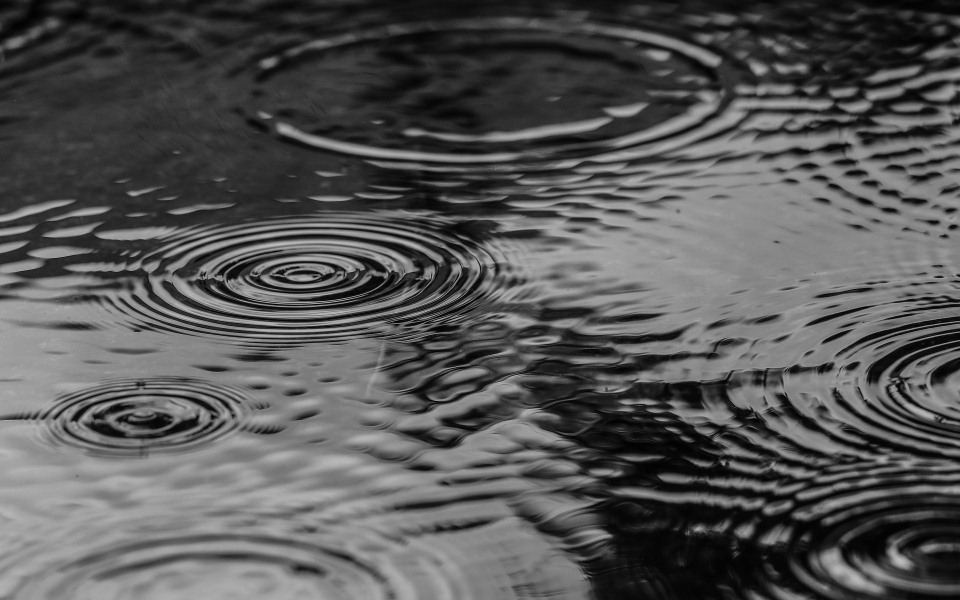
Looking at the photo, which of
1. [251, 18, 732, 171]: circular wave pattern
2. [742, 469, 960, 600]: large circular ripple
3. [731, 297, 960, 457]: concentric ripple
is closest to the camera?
[742, 469, 960, 600]: large circular ripple

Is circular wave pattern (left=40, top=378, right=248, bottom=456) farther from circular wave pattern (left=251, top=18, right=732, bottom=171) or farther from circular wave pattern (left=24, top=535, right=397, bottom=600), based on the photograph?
circular wave pattern (left=251, top=18, right=732, bottom=171)

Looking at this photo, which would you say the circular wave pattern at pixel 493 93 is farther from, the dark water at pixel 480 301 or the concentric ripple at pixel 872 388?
the concentric ripple at pixel 872 388

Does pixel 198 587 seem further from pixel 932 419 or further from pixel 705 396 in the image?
pixel 932 419

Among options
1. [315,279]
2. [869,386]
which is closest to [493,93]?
[315,279]

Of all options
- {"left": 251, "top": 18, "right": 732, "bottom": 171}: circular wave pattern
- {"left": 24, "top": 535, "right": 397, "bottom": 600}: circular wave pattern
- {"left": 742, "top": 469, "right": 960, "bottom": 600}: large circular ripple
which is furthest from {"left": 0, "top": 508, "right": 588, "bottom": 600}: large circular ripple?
{"left": 251, "top": 18, "right": 732, "bottom": 171}: circular wave pattern

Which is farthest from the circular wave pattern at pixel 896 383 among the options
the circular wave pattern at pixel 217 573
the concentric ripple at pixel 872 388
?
the circular wave pattern at pixel 217 573

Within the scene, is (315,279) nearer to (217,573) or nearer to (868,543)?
(217,573)
